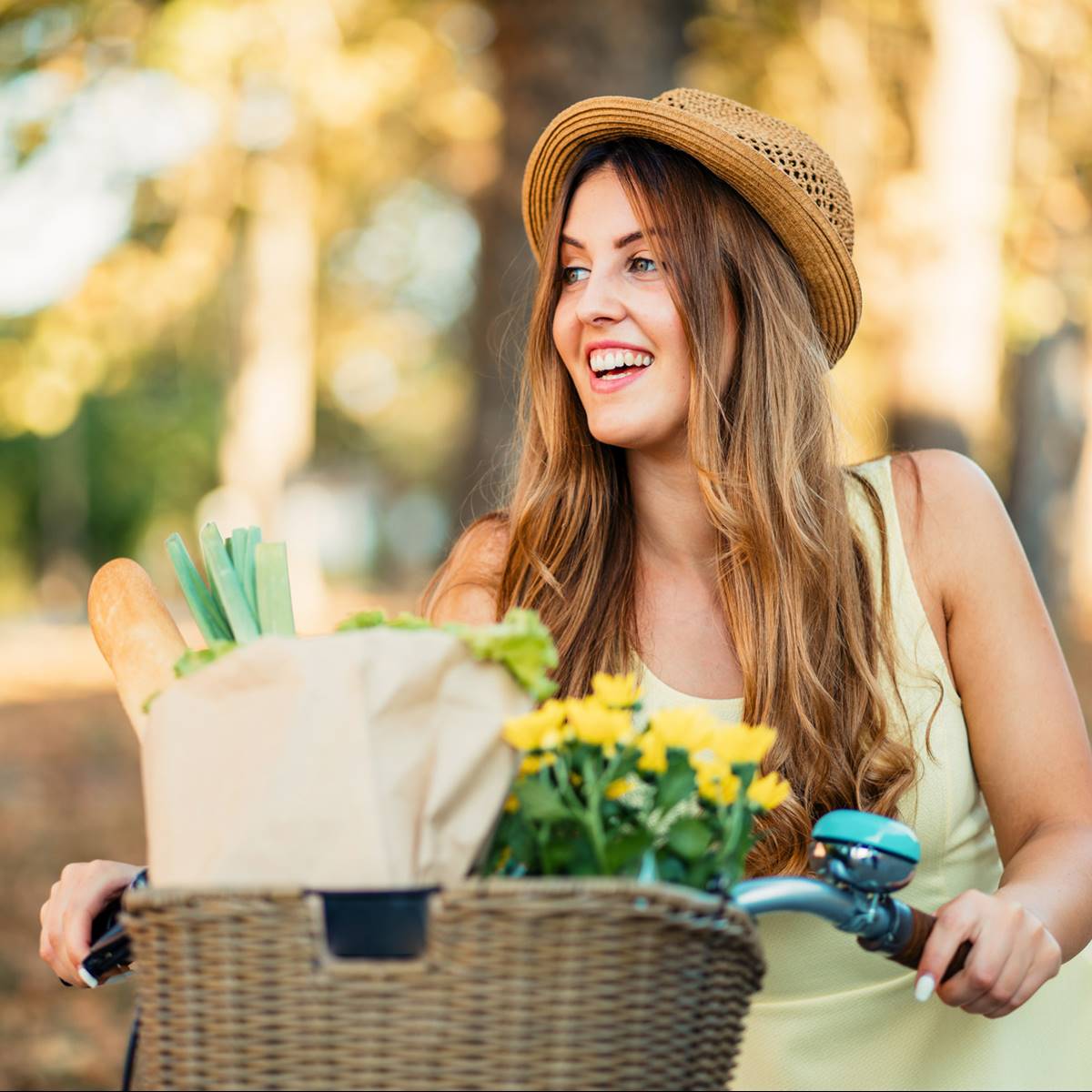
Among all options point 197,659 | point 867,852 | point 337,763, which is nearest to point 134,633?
point 197,659

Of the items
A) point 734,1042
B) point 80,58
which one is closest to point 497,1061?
point 734,1042

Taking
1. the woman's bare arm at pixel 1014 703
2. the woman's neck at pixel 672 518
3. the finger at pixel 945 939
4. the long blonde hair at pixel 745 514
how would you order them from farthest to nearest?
the woman's neck at pixel 672 518 → the long blonde hair at pixel 745 514 → the woman's bare arm at pixel 1014 703 → the finger at pixel 945 939

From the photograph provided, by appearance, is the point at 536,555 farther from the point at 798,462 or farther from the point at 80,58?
the point at 80,58

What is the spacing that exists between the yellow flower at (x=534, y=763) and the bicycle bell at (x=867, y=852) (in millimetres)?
380

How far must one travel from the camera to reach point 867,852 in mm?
1495

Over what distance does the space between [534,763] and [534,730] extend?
75mm

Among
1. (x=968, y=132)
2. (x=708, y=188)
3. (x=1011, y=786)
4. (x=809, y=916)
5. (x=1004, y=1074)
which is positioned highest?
(x=968, y=132)

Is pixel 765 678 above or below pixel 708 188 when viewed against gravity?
below

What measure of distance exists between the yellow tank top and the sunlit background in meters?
0.76

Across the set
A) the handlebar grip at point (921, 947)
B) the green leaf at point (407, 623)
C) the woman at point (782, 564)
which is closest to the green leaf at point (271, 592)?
the green leaf at point (407, 623)

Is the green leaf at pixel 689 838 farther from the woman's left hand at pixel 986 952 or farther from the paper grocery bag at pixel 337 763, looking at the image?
the woman's left hand at pixel 986 952

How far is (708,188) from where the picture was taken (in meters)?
2.65

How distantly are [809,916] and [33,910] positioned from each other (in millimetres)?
4967

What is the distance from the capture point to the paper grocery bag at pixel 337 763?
119 centimetres
